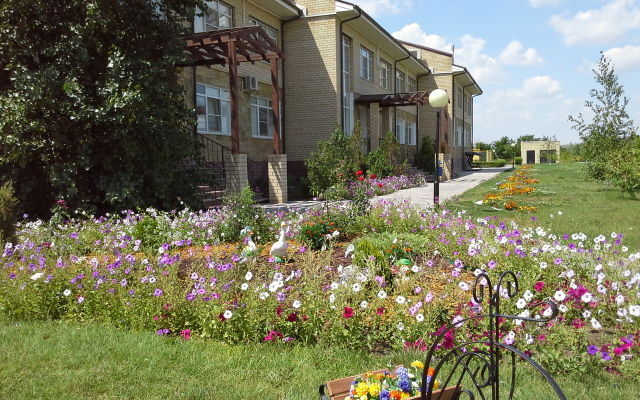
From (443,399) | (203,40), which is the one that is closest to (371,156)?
(203,40)

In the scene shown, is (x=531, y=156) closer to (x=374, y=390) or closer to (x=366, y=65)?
(x=366, y=65)

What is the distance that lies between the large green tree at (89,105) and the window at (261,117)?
7.13 meters

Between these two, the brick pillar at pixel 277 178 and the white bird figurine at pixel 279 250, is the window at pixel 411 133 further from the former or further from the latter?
the white bird figurine at pixel 279 250

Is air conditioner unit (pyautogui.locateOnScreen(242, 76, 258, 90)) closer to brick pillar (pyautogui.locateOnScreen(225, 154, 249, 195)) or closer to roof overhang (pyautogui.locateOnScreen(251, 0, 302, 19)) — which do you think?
roof overhang (pyautogui.locateOnScreen(251, 0, 302, 19))

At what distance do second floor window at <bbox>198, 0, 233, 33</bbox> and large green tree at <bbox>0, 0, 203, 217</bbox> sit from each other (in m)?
4.89

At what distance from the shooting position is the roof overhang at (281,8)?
55.6 ft

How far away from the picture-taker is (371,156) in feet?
64.4

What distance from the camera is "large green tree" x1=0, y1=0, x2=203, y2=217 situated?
8828 mm

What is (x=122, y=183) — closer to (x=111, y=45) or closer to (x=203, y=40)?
(x=111, y=45)

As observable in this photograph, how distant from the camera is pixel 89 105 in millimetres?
8922

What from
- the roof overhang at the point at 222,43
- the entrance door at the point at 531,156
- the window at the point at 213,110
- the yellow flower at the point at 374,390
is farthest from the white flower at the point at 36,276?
the entrance door at the point at 531,156

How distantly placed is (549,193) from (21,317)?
1469cm

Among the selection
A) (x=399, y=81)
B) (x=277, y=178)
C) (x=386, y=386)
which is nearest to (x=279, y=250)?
(x=386, y=386)

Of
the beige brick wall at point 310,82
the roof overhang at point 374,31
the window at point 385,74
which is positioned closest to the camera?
the roof overhang at point 374,31
